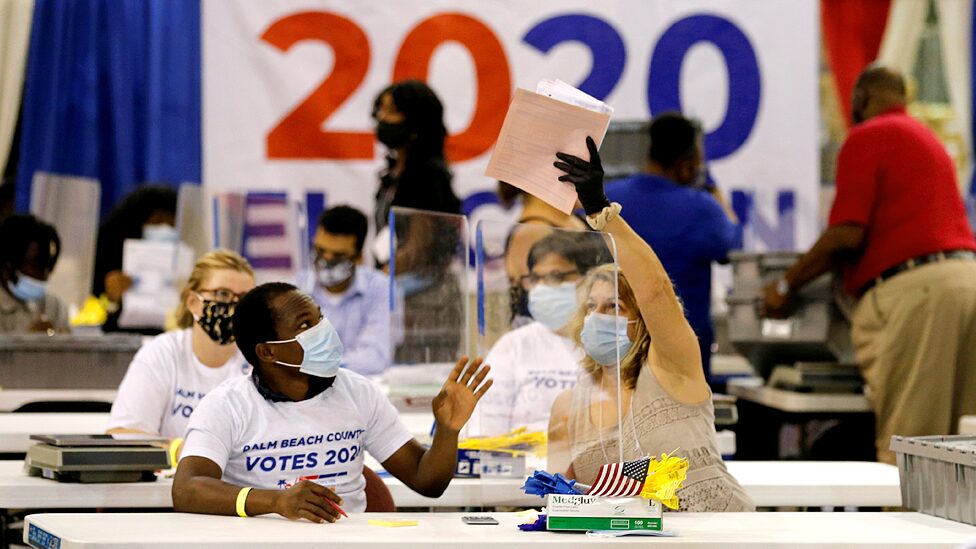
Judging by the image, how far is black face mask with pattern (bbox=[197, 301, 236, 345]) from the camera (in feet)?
14.3

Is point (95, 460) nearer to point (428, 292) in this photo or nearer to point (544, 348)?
point (544, 348)

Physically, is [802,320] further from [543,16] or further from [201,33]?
[201,33]

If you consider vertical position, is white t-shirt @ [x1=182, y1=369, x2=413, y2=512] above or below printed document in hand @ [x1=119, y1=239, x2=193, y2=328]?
below

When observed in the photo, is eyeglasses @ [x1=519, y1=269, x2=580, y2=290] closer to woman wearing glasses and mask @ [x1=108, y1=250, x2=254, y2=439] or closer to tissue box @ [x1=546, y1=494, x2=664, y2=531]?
woman wearing glasses and mask @ [x1=108, y1=250, x2=254, y2=439]

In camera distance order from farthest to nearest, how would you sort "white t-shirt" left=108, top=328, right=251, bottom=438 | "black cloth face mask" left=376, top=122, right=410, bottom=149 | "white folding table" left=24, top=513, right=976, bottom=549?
"black cloth face mask" left=376, top=122, right=410, bottom=149
"white t-shirt" left=108, top=328, right=251, bottom=438
"white folding table" left=24, top=513, right=976, bottom=549

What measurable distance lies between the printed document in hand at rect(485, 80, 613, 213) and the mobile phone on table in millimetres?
677

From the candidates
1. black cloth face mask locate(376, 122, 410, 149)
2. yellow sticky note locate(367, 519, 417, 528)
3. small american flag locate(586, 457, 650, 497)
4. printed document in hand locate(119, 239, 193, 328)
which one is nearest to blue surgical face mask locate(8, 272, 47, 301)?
printed document in hand locate(119, 239, 193, 328)

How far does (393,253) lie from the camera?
14.5 ft

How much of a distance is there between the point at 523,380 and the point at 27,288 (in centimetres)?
327

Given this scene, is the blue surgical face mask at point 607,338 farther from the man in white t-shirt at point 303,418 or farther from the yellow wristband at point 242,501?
the yellow wristband at point 242,501

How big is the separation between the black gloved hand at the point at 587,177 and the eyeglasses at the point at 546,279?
39.2 inches

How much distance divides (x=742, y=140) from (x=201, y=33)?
3166 mm

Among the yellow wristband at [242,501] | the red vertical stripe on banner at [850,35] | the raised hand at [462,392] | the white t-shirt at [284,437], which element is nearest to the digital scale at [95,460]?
the white t-shirt at [284,437]

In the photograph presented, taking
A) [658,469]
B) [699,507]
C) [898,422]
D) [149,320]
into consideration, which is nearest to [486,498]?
[699,507]
